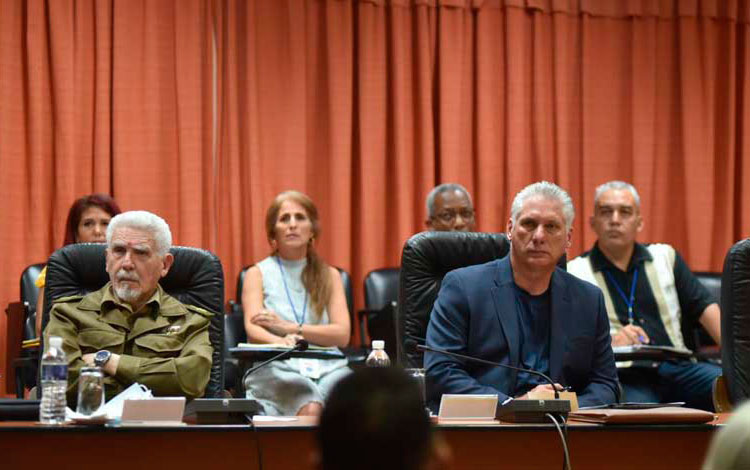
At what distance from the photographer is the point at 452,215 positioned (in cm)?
525

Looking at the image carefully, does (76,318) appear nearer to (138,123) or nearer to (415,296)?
(415,296)

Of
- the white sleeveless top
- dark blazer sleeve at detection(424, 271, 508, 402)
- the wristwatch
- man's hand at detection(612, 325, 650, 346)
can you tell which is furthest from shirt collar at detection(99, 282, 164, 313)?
man's hand at detection(612, 325, 650, 346)

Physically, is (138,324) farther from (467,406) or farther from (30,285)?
(30,285)

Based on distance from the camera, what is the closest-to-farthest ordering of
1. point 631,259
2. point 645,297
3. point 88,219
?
point 88,219, point 645,297, point 631,259

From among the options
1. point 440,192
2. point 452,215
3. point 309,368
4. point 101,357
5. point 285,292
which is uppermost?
point 440,192

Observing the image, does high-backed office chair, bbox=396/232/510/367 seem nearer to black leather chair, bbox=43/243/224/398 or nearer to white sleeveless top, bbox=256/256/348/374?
black leather chair, bbox=43/243/224/398

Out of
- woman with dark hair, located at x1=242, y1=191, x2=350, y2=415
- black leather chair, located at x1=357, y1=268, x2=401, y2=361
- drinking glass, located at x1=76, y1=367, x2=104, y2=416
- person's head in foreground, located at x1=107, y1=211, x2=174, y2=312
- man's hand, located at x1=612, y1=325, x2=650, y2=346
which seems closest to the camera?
drinking glass, located at x1=76, y1=367, x2=104, y2=416

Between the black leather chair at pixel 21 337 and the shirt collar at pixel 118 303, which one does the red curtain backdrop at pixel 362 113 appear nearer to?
the black leather chair at pixel 21 337

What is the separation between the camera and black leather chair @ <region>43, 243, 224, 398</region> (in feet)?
10.8

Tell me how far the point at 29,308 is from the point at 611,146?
3374 mm

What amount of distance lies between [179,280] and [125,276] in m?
0.25

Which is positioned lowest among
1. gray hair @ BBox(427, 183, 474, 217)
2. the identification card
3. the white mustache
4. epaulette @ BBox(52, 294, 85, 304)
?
the identification card

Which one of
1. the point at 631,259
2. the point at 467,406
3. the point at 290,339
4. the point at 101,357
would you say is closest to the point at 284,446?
the point at 467,406

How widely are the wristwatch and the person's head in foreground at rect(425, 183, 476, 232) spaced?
8.26ft
